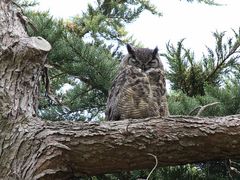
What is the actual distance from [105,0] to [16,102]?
4.33 feet

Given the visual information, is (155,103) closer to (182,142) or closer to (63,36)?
(63,36)

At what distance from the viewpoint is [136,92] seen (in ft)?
7.88

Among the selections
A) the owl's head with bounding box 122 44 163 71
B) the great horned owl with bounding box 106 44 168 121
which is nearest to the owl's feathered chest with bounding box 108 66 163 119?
the great horned owl with bounding box 106 44 168 121

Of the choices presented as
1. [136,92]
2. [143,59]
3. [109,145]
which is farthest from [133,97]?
[109,145]

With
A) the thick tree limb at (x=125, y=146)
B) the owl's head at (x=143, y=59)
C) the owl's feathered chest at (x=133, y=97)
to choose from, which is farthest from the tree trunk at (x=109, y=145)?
the owl's head at (x=143, y=59)

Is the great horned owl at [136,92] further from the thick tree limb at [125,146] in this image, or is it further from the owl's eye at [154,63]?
the thick tree limb at [125,146]

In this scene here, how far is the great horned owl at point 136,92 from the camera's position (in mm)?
2393

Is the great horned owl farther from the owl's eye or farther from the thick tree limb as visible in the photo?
the thick tree limb

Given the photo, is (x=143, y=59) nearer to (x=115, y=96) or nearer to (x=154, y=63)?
(x=154, y=63)

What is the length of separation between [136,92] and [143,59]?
266mm

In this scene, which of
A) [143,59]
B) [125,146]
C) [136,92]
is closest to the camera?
[125,146]

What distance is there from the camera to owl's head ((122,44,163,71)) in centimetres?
259

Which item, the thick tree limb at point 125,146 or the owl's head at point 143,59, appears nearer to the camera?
the thick tree limb at point 125,146

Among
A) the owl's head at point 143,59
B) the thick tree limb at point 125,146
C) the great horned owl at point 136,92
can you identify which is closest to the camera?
the thick tree limb at point 125,146
